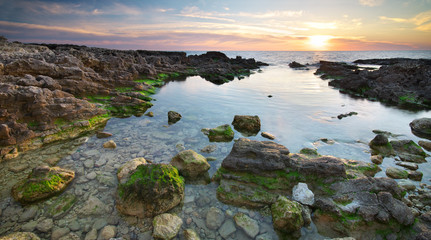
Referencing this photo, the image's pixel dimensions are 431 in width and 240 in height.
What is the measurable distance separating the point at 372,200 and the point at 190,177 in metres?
5.75

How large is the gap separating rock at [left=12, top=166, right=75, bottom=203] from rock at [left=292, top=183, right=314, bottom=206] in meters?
7.60

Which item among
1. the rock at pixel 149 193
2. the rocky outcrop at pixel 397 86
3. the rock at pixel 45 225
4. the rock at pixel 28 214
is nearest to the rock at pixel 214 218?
the rock at pixel 149 193

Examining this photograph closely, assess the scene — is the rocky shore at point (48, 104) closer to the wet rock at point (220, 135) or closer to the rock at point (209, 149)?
the wet rock at point (220, 135)

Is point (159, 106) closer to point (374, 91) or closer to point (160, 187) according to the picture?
point (160, 187)

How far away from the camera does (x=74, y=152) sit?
889 cm

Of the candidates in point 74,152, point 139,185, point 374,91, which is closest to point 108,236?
point 139,185

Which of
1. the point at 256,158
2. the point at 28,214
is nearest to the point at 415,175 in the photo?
the point at 256,158

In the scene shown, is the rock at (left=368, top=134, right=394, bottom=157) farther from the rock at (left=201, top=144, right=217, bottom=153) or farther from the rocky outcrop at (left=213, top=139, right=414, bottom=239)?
the rock at (left=201, top=144, right=217, bottom=153)

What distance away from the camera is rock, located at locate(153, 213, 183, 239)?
4977 mm

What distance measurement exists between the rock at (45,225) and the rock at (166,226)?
2.69 meters

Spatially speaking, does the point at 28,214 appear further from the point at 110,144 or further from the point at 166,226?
the point at 110,144

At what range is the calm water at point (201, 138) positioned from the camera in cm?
554

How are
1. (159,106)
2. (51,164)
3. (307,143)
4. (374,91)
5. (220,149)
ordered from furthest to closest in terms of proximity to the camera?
(374,91), (159,106), (307,143), (220,149), (51,164)

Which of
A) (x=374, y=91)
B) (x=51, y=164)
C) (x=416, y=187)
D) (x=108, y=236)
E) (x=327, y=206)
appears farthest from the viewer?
(x=374, y=91)
